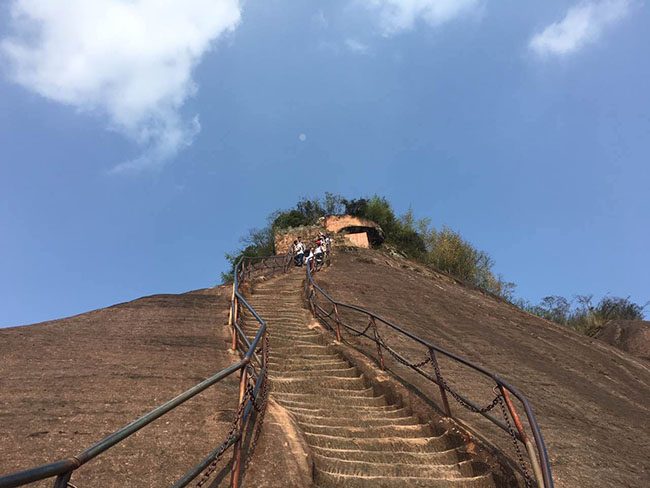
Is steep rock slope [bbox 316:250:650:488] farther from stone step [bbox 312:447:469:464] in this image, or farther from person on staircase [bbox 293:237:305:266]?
person on staircase [bbox 293:237:305:266]

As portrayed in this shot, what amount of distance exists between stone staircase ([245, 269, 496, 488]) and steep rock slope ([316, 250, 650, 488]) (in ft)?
1.68

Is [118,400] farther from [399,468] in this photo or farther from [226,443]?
[399,468]

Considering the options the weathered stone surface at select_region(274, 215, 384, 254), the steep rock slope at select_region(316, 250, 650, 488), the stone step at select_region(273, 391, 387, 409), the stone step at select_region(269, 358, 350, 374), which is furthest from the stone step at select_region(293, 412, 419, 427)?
the weathered stone surface at select_region(274, 215, 384, 254)

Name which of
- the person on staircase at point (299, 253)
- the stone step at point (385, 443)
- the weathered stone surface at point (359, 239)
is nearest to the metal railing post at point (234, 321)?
the stone step at point (385, 443)

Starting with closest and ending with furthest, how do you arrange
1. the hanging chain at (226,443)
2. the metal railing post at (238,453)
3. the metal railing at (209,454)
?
the metal railing at (209,454) < the hanging chain at (226,443) < the metal railing post at (238,453)

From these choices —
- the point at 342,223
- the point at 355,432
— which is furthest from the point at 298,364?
the point at 342,223

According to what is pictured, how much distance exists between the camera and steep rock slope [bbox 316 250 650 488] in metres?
4.78

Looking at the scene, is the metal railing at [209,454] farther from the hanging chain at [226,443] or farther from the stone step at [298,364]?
the stone step at [298,364]

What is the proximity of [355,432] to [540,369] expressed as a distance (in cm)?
580

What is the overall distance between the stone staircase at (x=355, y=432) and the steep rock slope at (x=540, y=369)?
0.51m

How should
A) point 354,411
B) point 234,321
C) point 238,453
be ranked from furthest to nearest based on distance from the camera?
point 234,321 < point 354,411 < point 238,453

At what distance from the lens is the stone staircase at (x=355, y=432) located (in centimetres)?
395

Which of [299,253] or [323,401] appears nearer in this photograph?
[323,401]

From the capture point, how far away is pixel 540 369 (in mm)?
8938
